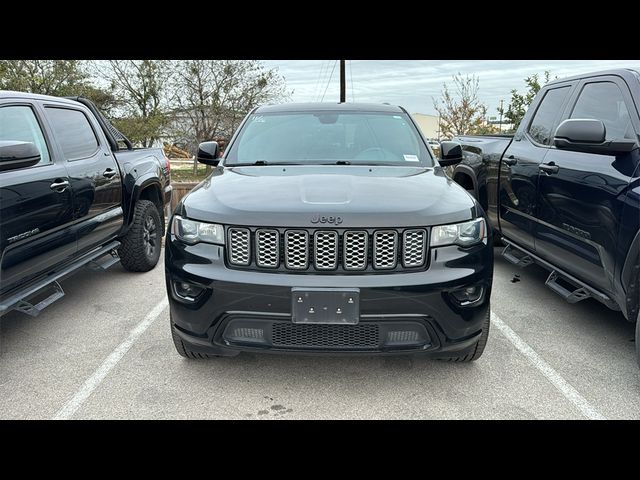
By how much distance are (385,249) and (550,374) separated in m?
1.50

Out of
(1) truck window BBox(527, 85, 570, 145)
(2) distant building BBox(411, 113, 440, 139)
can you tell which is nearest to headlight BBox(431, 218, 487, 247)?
(1) truck window BBox(527, 85, 570, 145)

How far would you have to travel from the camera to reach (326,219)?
8.59 feet

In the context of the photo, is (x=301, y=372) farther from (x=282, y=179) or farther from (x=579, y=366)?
(x=579, y=366)

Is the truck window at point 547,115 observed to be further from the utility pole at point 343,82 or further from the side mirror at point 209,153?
the utility pole at point 343,82

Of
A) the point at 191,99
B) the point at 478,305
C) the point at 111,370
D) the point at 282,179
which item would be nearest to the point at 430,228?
the point at 478,305

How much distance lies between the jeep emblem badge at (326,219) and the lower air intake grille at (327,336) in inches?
21.7

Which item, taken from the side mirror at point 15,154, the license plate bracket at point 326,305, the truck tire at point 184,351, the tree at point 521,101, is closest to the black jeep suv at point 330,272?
the license plate bracket at point 326,305

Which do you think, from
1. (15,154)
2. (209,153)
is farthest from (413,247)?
(15,154)

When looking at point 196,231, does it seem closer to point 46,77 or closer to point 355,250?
point 355,250

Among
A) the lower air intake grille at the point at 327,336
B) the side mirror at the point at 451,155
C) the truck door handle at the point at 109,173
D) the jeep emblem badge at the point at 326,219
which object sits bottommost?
the lower air intake grille at the point at 327,336

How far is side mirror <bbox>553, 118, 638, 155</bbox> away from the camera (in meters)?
3.06

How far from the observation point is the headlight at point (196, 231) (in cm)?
271

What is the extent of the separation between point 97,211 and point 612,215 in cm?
399

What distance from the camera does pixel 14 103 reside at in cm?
356
